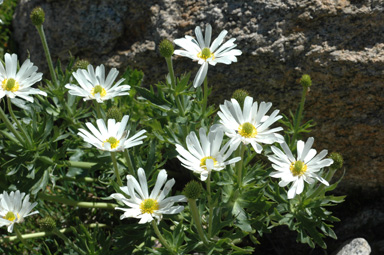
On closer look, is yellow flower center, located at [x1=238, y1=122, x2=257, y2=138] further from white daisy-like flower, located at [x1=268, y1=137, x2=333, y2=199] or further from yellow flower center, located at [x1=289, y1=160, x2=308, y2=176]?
yellow flower center, located at [x1=289, y1=160, x2=308, y2=176]

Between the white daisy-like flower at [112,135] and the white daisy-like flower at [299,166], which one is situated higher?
the white daisy-like flower at [112,135]

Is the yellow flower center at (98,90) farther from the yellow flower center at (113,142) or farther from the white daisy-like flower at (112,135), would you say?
the yellow flower center at (113,142)


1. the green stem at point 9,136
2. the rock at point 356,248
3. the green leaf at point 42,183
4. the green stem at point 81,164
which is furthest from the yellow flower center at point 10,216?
the rock at point 356,248

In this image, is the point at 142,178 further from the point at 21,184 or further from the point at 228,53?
the point at 21,184

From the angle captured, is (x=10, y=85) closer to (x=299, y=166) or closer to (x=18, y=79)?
(x=18, y=79)

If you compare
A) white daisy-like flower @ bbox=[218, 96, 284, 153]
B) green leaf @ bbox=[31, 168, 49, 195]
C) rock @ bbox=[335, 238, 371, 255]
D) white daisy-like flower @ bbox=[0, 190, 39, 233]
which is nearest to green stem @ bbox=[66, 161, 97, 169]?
green leaf @ bbox=[31, 168, 49, 195]

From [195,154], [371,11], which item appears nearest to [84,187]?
[195,154]

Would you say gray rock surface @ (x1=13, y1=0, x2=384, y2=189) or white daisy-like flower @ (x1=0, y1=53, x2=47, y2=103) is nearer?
white daisy-like flower @ (x1=0, y1=53, x2=47, y2=103)
